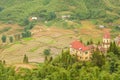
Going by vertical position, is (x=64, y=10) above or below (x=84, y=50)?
below

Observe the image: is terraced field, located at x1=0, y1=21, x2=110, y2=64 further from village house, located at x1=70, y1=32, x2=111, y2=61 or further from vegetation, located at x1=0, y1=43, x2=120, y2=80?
vegetation, located at x1=0, y1=43, x2=120, y2=80

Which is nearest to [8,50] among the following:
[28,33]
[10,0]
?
[28,33]

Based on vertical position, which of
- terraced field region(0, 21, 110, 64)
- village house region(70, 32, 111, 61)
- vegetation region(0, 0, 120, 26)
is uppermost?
village house region(70, 32, 111, 61)

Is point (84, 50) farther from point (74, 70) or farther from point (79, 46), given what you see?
point (74, 70)

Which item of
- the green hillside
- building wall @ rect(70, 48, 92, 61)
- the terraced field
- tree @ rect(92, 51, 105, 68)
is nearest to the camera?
tree @ rect(92, 51, 105, 68)

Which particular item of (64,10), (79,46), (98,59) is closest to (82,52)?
(79,46)

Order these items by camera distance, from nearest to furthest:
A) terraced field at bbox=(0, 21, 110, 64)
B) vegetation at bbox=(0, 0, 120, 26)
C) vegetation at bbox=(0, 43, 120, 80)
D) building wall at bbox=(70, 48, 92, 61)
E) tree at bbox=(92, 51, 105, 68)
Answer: vegetation at bbox=(0, 43, 120, 80) < tree at bbox=(92, 51, 105, 68) < building wall at bbox=(70, 48, 92, 61) < terraced field at bbox=(0, 21, 110, 64) < vegetation at bbox=(0, 0, 120, 26)

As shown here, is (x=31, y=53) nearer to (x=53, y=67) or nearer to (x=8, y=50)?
(x=8, y=50)

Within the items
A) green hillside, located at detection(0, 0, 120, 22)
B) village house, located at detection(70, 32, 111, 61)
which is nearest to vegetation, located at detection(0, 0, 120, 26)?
green hillside, located at detection(0, 0, 120, 22)

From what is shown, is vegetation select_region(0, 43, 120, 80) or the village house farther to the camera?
the village house

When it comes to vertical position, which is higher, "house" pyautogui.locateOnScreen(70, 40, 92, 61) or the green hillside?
"house" pyautogui.locateOnScreen(70, 40, 92, 61)
